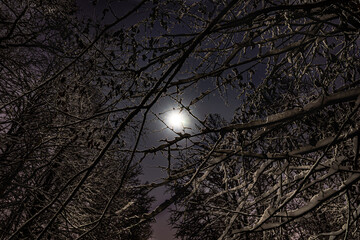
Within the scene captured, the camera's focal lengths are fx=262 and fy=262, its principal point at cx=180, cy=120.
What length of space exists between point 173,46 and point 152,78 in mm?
769

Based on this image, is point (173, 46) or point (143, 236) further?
point (143, 236)

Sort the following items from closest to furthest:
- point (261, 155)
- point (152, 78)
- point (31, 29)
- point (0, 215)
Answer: point (261, 155)
point (152, 78)
point (31, 29)
point (0, 215)

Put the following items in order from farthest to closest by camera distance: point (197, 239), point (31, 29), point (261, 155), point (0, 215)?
point (197, 239) → point (0, 215) → point (31, 29) → point (261, 155)

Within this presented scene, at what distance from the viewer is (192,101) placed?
11.4 feet

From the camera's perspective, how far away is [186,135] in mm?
2348

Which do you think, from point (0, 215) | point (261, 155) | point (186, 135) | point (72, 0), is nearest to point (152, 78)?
point (186, 135)

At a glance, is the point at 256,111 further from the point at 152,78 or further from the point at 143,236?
the point at 143,236

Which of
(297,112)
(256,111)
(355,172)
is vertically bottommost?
(355,172)

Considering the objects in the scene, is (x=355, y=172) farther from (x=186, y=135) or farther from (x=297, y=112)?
(x=186, y=135)

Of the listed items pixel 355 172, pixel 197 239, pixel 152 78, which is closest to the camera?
pixel 355 172

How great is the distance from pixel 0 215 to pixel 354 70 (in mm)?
6864

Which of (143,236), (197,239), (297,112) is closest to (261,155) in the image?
(297,112)

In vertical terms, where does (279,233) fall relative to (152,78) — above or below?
below

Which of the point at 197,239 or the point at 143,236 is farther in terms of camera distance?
the point at 143,236
